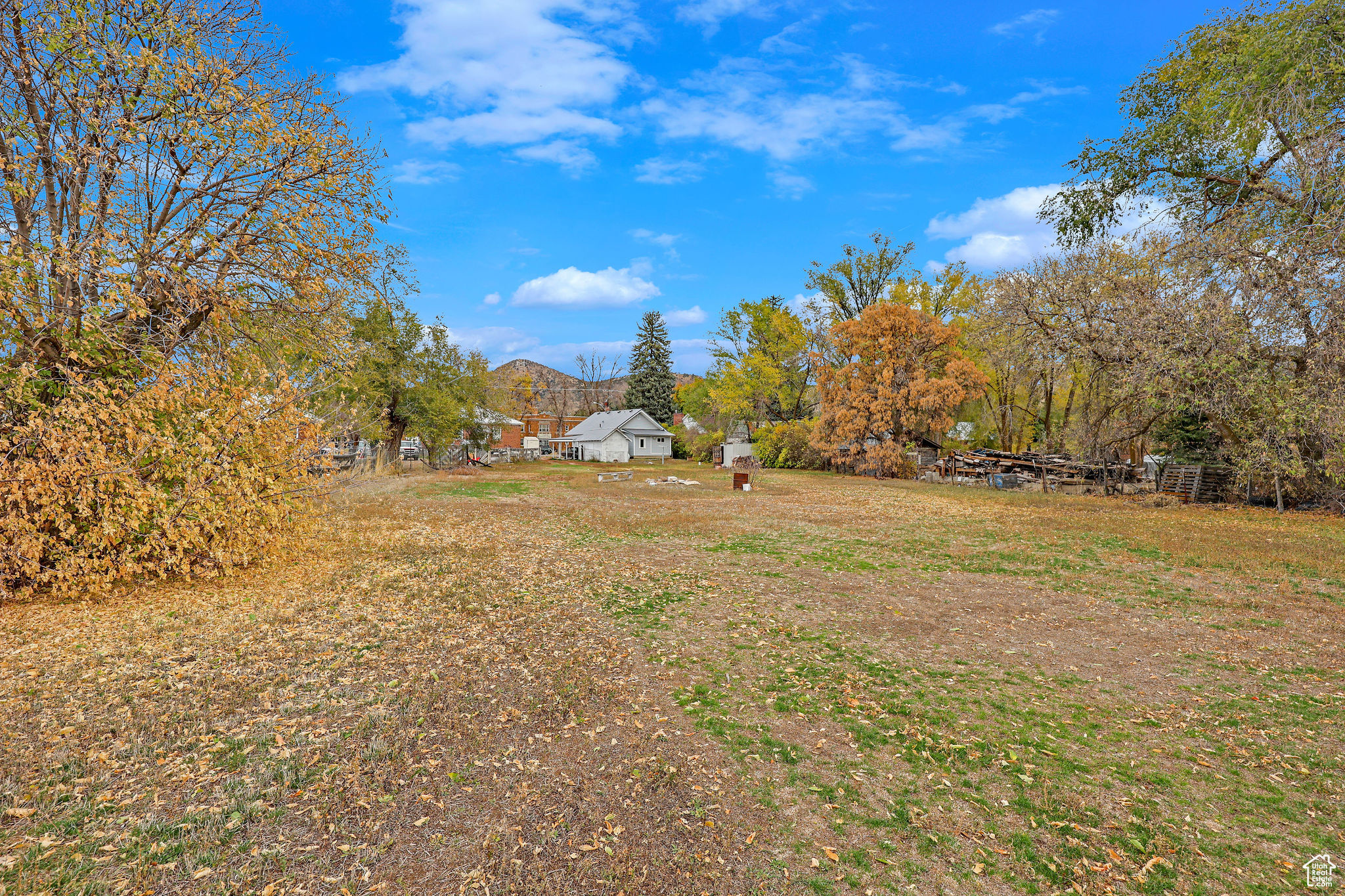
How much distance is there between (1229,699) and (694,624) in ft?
17.9

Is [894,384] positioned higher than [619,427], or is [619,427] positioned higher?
[894,384]

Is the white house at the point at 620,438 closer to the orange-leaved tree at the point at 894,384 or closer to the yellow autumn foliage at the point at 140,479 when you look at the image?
the orange-leaved tree at the point at 894,384

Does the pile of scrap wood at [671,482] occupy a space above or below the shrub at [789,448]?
below

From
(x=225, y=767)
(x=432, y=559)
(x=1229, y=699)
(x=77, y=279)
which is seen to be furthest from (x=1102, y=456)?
(x=77, y=279)

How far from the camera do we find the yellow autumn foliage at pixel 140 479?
23.5 feet

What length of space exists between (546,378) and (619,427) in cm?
9976

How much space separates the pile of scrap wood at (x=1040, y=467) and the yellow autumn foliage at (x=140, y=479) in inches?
1025

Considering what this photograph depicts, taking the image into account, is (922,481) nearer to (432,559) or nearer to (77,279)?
(432,559)

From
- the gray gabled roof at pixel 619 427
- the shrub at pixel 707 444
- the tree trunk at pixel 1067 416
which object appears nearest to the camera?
the tree trunk at pixel 1067 416

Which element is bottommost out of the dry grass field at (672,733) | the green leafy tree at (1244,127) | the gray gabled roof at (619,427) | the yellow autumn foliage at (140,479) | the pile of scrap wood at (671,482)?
the dry grass field at (672,733)

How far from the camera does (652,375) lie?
64.4 m

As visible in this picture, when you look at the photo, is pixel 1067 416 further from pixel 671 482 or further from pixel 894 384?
pixel 671 482

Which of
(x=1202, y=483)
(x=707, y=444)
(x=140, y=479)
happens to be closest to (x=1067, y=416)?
(x=1202, y=483)

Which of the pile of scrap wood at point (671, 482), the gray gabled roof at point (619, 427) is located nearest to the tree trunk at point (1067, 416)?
the pile of scrap wood at point (671, 482)
